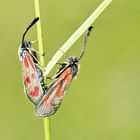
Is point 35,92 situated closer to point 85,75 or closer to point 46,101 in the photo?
point 46,101

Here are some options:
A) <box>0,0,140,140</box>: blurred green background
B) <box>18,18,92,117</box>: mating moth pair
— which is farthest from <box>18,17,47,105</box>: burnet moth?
<box>0,0,140,140</box>: blurred green background

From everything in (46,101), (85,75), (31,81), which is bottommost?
(46,101)

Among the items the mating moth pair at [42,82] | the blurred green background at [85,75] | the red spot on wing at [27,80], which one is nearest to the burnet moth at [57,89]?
the mating moth pair at [42,82]

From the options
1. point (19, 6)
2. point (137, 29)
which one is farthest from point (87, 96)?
point (19, 6)

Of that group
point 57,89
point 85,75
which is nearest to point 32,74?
point 57,89

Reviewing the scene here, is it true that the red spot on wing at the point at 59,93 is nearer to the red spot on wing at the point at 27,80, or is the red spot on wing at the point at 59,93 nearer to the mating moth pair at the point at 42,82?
the mating moth pair at the point at 42,82

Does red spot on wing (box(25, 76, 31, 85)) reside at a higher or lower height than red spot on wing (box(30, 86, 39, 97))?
higher

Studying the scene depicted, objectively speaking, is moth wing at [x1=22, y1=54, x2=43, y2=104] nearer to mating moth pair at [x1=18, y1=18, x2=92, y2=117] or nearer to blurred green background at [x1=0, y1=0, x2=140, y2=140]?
mating moth pair at [x1=18, y1=18, x2=92, y2=117]

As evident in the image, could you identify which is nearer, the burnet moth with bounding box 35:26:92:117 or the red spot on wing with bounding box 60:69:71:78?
the burnet moth with bounding box 35:26:92:117

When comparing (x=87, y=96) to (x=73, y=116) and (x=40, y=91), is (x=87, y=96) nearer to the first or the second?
(x=73, y=116)
